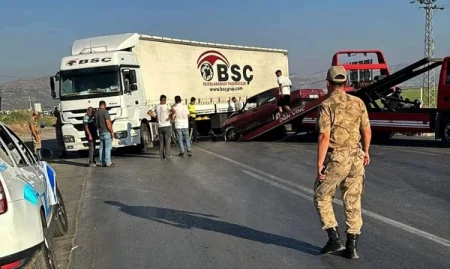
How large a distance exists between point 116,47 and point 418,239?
41.9 ft

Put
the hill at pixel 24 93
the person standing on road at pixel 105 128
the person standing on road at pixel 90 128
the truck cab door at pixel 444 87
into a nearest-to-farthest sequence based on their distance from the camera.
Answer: the person standing on road at pixel 105 128 → the truck cab door at pixel 444 87 → the person standing on road at pixel 90 128 → the hill at pixel 24 93

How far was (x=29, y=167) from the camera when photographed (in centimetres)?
496

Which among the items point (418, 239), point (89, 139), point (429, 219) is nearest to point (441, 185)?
point (429, 219)

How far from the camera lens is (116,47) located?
16.1 meters

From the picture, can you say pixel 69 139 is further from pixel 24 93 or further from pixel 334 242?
pixel 24 93

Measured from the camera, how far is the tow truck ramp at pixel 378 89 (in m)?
14.6

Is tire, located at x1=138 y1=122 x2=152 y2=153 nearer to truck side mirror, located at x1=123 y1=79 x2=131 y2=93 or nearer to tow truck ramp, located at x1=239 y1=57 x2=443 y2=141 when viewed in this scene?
truck side mirror, located at x1=123 y1=79 x2=131 y2=93

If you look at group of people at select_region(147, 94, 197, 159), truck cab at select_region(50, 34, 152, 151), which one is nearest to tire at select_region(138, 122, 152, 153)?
truck cab at select_region(50, 34, 152, 151)

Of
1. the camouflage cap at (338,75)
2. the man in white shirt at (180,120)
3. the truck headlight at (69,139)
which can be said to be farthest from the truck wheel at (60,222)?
the truck headlight at (69,139)

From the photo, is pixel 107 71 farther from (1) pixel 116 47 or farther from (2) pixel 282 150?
(2) pixel 282 150

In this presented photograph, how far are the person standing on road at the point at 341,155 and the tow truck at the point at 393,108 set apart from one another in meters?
9.27

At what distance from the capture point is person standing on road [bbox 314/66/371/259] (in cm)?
474

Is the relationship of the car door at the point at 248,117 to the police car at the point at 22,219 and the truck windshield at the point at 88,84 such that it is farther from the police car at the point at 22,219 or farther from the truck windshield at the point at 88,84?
the police car at the point at 22,219

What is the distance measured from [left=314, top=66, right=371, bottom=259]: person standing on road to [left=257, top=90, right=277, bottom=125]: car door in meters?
13.1
